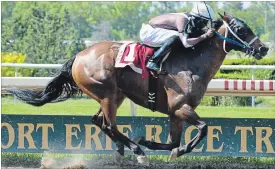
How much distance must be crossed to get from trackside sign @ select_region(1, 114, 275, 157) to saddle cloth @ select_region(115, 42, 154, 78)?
1.13 m

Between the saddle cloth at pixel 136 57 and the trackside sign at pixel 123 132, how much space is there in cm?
113

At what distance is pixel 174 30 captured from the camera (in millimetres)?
7355

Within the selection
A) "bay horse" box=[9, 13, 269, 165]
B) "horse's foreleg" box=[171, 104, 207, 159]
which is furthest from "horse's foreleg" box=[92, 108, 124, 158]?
"horse's foreleg" box=[171, 104, 207, 159]

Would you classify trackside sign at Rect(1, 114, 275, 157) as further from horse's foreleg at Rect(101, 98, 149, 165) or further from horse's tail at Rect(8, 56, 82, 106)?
horse's foreleg at Rect(101, 98, 149, 165)

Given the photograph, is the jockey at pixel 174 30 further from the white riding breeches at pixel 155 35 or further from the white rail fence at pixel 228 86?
the white rail fence at pixel 228 86

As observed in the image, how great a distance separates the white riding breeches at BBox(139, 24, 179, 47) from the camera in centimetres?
733

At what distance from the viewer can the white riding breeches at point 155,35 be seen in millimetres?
7332

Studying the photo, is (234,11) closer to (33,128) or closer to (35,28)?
(35,28)

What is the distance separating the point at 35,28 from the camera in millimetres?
26234

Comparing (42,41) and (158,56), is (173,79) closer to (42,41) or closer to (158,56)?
(158,56)

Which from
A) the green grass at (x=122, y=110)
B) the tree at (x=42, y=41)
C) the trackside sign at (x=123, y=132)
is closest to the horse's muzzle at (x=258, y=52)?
the trackside sign at (x=123, y=132)

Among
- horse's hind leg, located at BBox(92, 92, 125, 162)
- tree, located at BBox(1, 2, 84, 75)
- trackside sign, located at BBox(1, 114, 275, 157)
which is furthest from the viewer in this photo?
tree, located at BBox(1, 2, 84, 75)

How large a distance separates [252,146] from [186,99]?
56.4 inches

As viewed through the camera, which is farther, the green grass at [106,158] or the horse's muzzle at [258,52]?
the green grass at [106,158]
